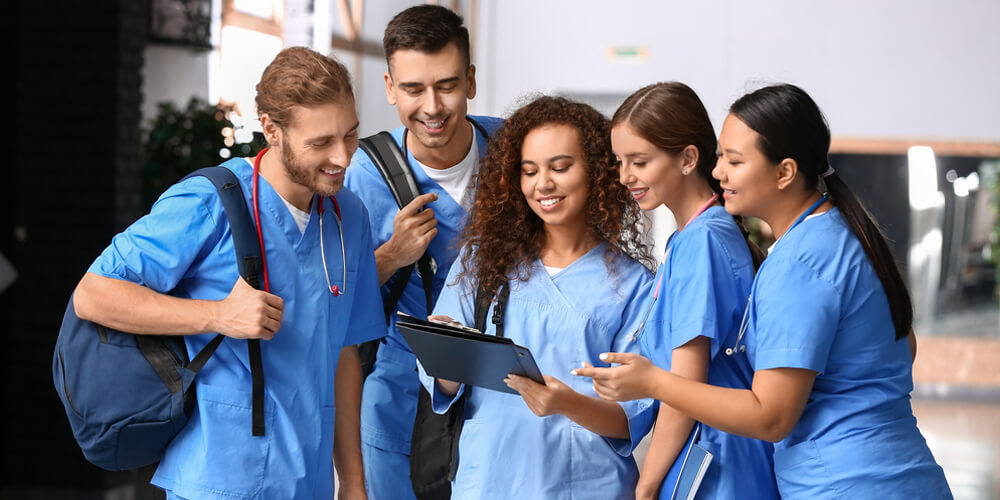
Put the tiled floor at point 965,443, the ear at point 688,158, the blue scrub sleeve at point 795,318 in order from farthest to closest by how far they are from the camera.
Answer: the tiled floor at point 965,443 → the ear at point 688,158 → the blue scrub sleeve at point 795,318

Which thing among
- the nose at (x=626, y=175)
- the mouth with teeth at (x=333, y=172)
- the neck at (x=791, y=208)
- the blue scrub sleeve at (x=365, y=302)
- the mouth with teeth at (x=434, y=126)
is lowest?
the blue scrub sleeve at (x=365, y=302)

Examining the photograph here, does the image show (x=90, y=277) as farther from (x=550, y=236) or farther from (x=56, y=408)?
(x=56, y=408)

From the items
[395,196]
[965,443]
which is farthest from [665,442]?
[965,443]

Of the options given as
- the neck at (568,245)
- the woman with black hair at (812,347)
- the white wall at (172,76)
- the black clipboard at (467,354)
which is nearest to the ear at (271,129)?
the black clipboard at (467,354)

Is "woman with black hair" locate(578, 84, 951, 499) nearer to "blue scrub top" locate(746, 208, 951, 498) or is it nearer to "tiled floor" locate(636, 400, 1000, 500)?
"blue scrub top" locate(746, 208, 951, 498)

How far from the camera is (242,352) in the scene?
1.75 m

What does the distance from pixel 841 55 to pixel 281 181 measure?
8.11 m

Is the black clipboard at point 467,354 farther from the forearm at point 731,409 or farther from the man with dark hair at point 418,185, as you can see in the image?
the man with dark hair at point 418,185

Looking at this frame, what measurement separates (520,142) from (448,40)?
0.41 metres

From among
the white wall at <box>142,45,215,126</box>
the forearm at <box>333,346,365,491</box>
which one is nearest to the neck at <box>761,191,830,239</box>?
the forearm at <box>333,346,365,491</box>

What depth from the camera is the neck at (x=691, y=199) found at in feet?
6.35

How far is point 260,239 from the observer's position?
70.1 inches

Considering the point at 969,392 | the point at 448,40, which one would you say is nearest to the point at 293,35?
the point at 448,40

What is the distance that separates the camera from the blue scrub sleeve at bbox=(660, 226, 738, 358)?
175 centimetres
